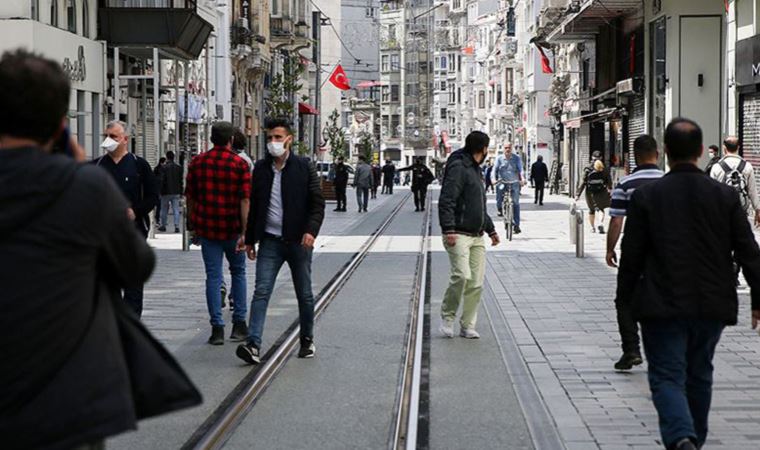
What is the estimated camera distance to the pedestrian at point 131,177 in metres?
10.7

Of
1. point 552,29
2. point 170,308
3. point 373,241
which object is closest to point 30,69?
point 170,308

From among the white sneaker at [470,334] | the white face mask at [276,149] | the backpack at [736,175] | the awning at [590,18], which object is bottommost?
the white sneaker at [470,334]

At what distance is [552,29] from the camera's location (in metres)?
51.6

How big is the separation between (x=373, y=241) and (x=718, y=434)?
19004mm

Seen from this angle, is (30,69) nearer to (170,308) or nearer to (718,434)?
(718,434)

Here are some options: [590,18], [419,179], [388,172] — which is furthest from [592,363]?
[388,172]

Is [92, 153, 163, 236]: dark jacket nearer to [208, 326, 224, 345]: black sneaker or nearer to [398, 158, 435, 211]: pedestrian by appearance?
[208, 326, 224, 345]: black sneaker

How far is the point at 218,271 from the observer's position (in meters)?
11.4

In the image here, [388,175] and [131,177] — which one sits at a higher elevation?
[388,175]

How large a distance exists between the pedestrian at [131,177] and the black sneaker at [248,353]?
39.8 inches

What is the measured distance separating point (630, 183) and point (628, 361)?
1279 mm

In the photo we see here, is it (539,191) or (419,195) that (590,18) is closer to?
(539,191)

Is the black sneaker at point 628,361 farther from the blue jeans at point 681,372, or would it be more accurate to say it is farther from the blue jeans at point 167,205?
the blue jeans at point 167,205

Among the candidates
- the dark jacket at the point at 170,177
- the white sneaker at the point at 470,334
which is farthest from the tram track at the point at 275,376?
the dark jacket at the point at 170,177
